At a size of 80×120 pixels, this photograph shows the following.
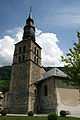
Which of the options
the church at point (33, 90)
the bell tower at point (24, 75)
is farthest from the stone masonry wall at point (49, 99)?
the bell tower at point (24, 75)

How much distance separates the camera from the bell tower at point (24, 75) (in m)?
19.0

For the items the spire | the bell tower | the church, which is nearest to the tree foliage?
the church

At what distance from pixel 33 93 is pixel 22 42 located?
13.0 metres

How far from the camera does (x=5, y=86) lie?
2089 inches

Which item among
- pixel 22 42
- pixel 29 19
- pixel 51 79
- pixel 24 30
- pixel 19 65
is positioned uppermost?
pixel 29 19

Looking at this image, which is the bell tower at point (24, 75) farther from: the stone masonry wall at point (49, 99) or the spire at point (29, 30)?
the stone masonry wall at point (49, 99)

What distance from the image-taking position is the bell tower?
1905 centimetres

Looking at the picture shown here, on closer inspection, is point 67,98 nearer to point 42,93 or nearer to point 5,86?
point 42,93

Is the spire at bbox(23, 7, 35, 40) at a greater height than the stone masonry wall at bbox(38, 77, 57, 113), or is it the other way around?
the spire at bbox(23, 7, 35, 40)

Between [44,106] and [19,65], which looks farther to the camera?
[19,65]

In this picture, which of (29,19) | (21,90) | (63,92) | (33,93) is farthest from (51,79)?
(29,19)

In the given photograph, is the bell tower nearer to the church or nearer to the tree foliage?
the church

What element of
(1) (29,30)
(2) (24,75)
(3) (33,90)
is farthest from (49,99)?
(1) (29,30)

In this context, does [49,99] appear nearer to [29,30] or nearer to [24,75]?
[24,75]
